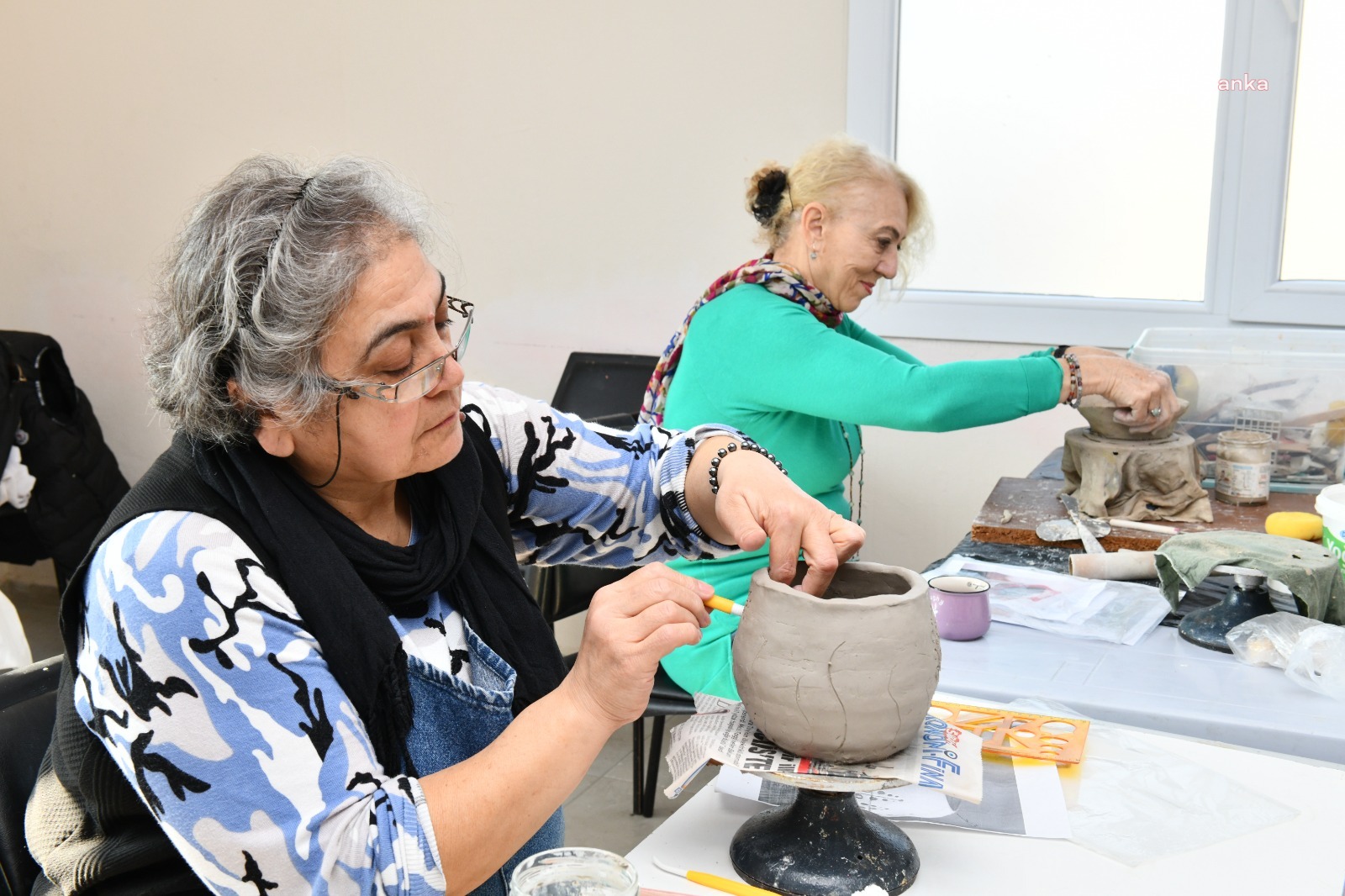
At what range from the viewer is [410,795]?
94 centimetres

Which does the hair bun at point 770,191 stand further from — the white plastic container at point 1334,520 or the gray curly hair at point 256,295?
the gray curly hair at point 256,295

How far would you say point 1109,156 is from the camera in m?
2.79

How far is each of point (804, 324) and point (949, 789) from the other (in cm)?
126

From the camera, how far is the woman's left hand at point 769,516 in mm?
1138

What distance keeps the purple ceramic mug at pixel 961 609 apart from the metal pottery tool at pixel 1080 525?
45 centimetres

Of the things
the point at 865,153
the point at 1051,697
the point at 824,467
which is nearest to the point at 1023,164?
the point at 865,153

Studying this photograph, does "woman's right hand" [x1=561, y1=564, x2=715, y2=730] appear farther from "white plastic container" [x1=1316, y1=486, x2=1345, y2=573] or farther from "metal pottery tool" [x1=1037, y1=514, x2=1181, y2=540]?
"metal pottery tool" [x1=1037, y1=514, x2=1181, y2=540]

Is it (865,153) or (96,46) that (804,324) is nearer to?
(865,153)

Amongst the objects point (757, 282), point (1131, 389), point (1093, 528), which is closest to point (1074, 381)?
point (1131, 389)

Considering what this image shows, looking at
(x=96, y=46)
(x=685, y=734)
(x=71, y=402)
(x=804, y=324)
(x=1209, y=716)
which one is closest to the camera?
(x=685, y=734)

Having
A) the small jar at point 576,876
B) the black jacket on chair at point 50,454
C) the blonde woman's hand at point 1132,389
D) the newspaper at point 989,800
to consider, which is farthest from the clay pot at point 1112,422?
the black jacket on chair at point 50,454

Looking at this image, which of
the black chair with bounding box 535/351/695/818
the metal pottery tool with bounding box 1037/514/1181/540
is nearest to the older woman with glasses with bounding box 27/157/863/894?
the black chair with bounding box 535/351/695/818

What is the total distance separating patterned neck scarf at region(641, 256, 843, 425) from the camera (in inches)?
85.7

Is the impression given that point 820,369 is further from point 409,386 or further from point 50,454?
point 50,454
